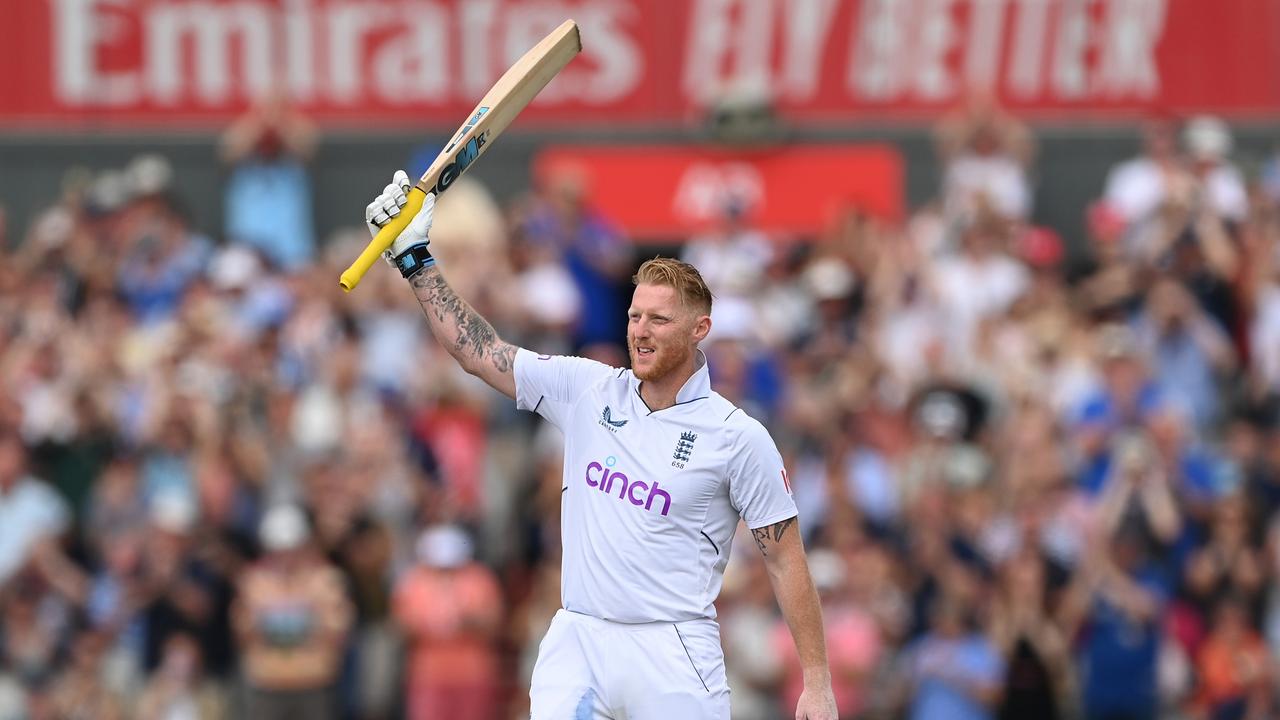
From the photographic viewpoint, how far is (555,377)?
8.39 m

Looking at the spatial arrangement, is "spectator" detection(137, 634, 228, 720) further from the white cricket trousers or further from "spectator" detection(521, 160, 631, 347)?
the white cricket trousers

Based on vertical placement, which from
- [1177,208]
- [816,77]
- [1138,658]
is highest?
[816,77]

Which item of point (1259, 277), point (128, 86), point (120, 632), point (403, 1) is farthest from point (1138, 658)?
point (128, 86)

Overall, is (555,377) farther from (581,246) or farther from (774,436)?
(581,246)

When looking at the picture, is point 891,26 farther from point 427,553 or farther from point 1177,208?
point 427,553

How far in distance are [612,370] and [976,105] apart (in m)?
10.3

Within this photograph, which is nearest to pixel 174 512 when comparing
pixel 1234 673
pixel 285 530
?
pixel 285 530

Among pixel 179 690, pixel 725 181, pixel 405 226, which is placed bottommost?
pixel 179 690

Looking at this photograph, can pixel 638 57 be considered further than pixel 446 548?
Yes

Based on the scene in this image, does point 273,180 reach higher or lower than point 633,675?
higher

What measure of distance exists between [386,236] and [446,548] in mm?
6970

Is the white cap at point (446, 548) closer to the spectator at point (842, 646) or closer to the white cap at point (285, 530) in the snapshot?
the white cap at point (285, 530)

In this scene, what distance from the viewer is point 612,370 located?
27.8 ft

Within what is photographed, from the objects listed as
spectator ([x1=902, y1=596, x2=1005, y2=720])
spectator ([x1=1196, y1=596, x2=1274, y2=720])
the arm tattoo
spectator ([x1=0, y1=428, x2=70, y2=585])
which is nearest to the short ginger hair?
the arm tattoo
